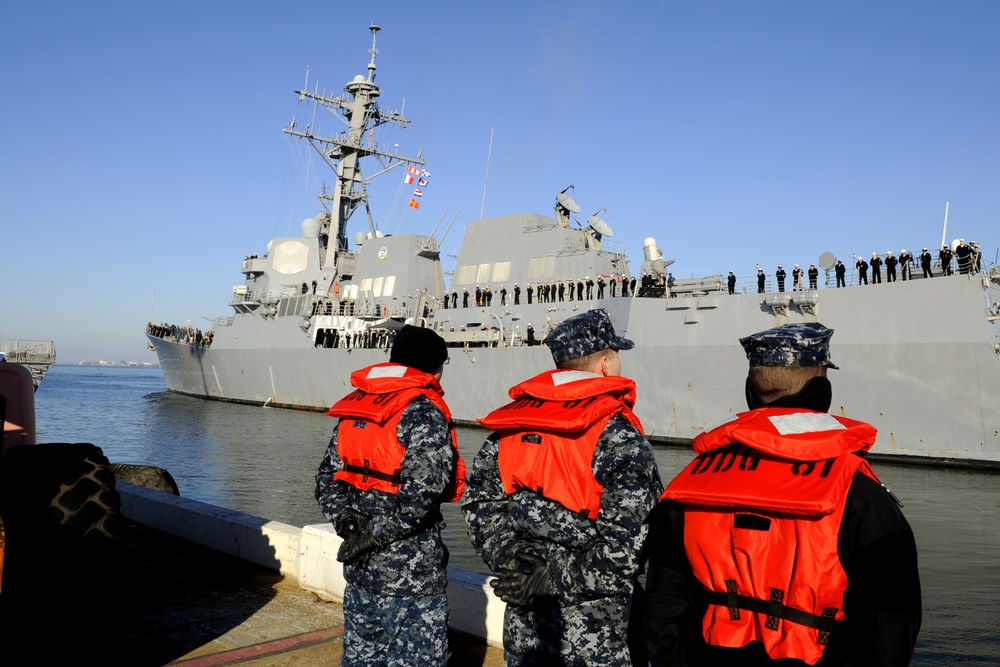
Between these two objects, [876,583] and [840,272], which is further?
[840,272]

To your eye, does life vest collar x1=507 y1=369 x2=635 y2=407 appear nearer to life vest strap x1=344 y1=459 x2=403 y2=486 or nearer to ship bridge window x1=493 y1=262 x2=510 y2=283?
life vest strap x1=344 y1=459 x2=403 y2=486

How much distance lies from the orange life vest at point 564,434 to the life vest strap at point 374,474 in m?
0.48

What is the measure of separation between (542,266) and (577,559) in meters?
22.0

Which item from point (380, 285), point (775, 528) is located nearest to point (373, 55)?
point (380, 285)

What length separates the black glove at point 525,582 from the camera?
7.79 feet

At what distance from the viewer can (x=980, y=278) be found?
634 inches

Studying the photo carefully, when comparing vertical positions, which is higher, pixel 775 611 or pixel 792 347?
pixel 792 347

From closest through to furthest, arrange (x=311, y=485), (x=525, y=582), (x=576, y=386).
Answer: (x=525, y=582) → (x=576, y=386) → (x=311, y=485)

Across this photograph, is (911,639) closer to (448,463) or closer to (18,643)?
(448,463)

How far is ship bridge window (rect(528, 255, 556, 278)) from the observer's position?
24.0 m

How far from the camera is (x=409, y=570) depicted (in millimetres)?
2830

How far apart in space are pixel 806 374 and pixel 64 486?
2.68 metres

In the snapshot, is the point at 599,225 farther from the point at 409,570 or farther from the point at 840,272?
the point at 409,570

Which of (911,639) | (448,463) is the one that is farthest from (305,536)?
(911,639)
